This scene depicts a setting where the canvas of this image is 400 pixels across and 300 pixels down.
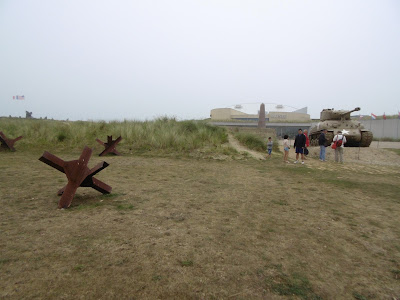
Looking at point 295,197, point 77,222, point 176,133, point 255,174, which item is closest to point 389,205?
point 295,197

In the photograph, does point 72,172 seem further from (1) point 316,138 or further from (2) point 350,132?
(1) point 316,138

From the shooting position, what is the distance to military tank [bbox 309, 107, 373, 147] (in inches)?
647

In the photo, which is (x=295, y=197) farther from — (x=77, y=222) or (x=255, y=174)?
(x=77, y=222)

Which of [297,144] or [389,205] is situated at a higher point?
[297,144]

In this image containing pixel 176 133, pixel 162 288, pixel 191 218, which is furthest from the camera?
pixel 176 133

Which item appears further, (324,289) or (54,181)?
(54,181)

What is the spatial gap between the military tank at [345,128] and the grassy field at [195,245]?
42.5ft

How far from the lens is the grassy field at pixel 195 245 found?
2041 mm

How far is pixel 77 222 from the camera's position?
324 cm

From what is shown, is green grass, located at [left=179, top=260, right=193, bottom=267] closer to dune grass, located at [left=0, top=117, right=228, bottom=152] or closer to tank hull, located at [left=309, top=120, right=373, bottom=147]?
dune grass, located at [left=0, top=117, right=228, bottom=152]

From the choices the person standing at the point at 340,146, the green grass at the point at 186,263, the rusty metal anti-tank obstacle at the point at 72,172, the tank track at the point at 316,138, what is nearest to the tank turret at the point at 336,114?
the tank track at the point at 316,138

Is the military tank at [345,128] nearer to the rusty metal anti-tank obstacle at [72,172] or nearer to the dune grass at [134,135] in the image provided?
the dune grass at [134,135]

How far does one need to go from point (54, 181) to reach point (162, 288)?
4.68 m

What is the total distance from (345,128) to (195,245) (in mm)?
17622
